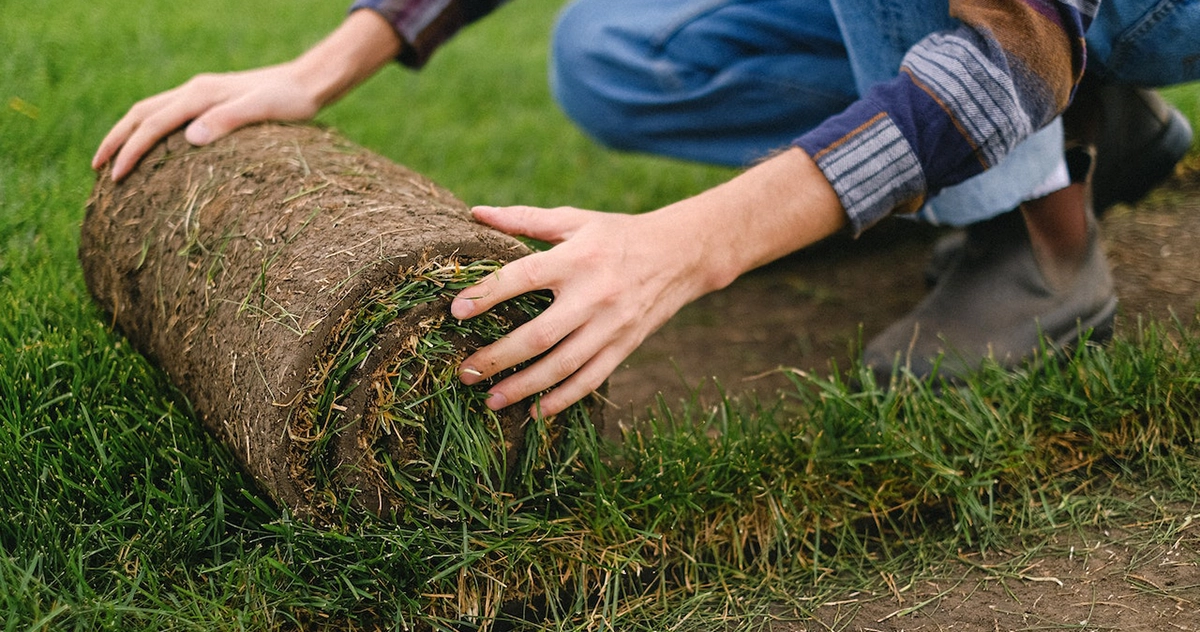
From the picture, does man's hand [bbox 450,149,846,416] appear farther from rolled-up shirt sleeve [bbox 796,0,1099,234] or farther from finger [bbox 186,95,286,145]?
finger [bbox 186,95,286,145]

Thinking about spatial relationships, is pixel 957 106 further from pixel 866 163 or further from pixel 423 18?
pixel 423 18

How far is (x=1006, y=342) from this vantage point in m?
2.13

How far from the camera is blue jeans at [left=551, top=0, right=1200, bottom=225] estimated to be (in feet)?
6.48

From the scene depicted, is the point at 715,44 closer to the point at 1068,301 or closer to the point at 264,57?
the point at 1068,301

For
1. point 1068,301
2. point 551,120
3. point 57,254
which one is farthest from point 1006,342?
point 551,120

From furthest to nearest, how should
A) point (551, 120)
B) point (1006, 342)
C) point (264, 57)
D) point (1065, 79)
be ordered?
point (551, 120) < point (264, 57) < point (1006, 342) < point (1065, 79)

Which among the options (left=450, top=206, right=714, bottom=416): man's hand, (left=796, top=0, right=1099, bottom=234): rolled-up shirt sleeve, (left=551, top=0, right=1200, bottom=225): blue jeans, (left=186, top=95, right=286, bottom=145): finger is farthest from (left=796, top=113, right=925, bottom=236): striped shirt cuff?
(left=186, top=95, right=286, bottom=145): finger

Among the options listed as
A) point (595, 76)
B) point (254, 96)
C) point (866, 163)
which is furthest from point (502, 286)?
point (595, 76)

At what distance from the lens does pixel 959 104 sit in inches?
64.2

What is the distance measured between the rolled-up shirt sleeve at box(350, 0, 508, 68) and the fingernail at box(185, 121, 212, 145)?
0.60 metres

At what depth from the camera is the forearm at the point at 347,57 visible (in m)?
2.31

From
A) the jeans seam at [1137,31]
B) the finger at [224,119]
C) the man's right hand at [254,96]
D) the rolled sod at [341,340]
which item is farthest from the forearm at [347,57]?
the jeans seam at [1137,31]

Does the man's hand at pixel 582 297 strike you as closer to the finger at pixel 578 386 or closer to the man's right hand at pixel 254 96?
the finger at pixel 578 386

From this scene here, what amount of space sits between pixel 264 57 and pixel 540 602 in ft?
9.36
